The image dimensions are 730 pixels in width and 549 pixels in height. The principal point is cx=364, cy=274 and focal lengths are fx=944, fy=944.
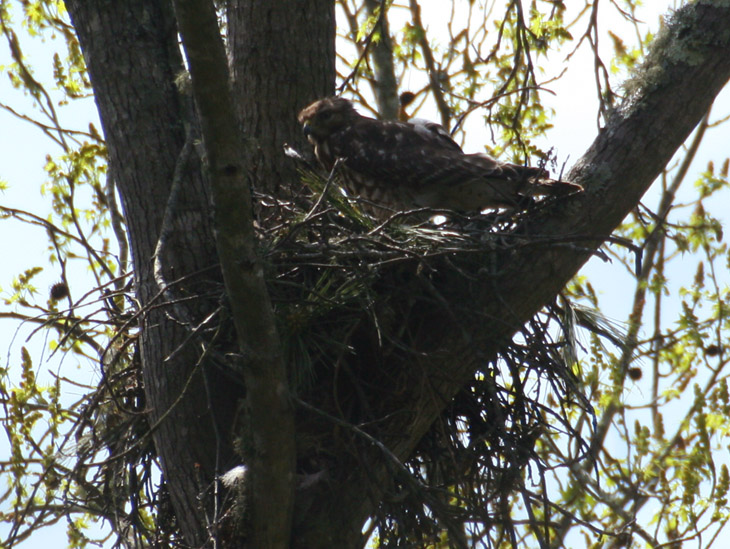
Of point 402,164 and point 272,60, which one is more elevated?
point 272,60

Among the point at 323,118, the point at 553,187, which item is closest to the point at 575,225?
the point at 553,187

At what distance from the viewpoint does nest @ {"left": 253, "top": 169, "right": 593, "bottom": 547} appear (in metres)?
3.21

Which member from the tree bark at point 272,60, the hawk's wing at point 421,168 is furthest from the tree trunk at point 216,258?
the tree bark at point 272,60

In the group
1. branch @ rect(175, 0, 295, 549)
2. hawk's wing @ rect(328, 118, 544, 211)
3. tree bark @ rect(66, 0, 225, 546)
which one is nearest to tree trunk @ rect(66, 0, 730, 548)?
tree bark @ rect(66, 0, 225, 546)

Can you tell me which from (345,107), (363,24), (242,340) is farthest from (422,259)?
(363,24)

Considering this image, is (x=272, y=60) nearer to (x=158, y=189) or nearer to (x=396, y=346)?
(x=158, y=189)

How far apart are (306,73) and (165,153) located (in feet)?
4.34

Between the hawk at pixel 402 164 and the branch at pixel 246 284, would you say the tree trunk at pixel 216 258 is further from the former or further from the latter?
the hawk at pixel 402 164

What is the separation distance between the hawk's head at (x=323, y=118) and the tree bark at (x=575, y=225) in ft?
4.25

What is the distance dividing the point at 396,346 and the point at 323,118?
60.2 inches

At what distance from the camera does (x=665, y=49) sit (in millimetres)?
3604

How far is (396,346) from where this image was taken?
11.1ft

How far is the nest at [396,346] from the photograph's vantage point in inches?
126

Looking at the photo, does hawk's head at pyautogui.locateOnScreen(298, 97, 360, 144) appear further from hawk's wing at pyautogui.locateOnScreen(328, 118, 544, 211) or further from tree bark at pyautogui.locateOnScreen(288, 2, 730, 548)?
tree bark at pyautogui.locateOnScreen(288, 2, 730, 548)
